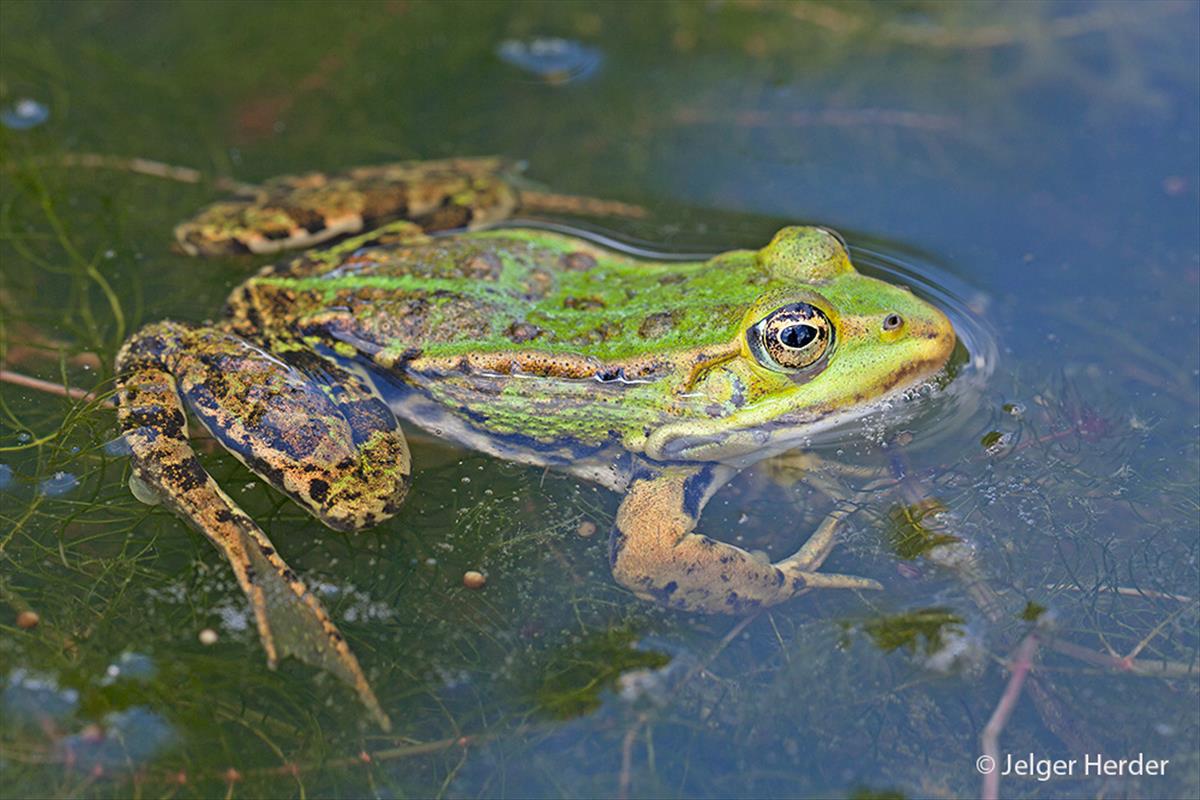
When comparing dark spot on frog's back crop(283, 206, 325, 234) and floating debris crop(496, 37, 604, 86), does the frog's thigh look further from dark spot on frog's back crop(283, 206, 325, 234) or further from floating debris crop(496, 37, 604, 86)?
floating debris crop(496, 37, 604, 86)

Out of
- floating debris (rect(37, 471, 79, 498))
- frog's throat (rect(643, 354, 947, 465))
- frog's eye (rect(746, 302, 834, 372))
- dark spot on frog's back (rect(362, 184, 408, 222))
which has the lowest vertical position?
floating debris (rect(37, 471, 79, 498))

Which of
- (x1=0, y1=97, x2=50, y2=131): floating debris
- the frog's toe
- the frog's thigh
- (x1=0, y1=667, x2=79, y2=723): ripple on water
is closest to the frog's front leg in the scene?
the frog's toe

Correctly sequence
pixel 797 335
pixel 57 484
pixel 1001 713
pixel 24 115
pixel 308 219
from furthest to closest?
pixel 24 115, pixel 308 219, pixel 57 484, pixel 797 335, pixel 1001 713

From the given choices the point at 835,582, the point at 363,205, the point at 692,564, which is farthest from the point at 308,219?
the point at 835,582

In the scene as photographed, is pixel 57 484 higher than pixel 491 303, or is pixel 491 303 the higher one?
pixel 491 303

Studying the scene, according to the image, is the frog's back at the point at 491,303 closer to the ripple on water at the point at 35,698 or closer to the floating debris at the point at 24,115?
the ripple on water at the point at 35,698

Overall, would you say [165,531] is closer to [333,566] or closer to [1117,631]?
[333,566]

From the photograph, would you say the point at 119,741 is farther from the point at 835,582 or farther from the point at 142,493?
the point at 835,582
